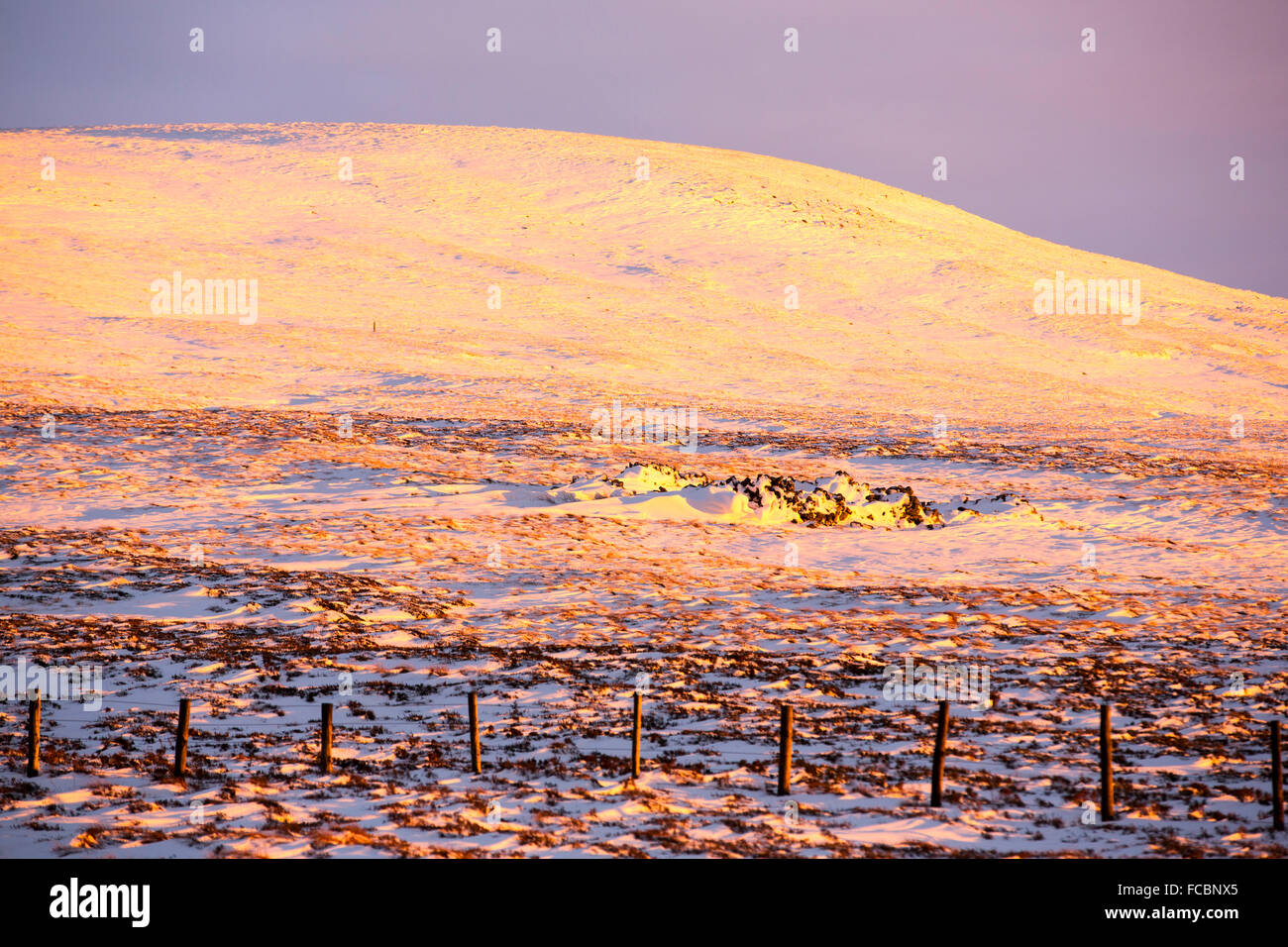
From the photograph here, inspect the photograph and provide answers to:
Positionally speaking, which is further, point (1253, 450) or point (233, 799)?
point (1253, 450)

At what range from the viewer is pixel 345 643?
15945 millimetres

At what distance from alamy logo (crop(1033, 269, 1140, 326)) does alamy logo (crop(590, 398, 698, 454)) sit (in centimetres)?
3772

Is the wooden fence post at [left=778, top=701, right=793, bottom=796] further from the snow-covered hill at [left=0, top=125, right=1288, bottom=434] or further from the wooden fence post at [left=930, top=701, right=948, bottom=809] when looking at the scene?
the snow-covered hill at [left=0, top=125, right=1288, bottom=434]

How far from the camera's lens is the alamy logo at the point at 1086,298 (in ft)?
225

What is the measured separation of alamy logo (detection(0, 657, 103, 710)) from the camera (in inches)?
516

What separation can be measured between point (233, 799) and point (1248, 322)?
7788 cm

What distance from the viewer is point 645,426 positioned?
1447 inches

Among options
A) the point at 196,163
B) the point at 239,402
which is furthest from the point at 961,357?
the point at 196,163
